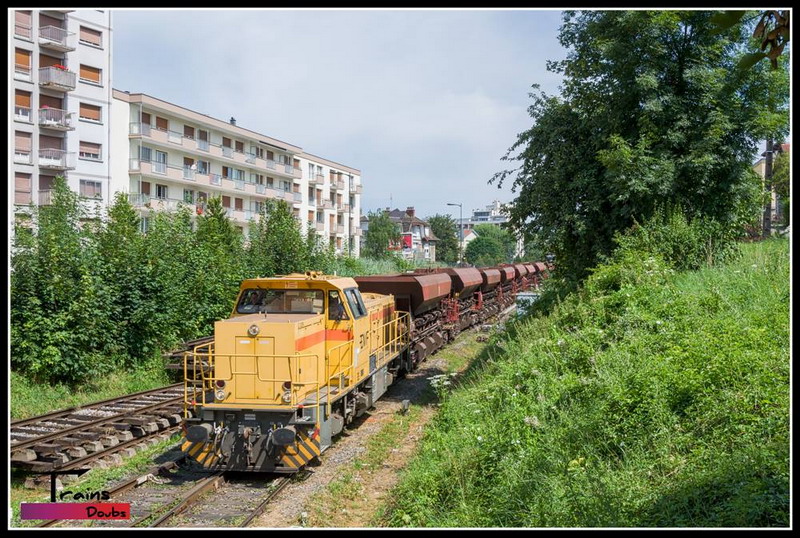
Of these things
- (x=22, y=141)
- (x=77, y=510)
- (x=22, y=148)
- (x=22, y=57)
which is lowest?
(x=77, y=510)

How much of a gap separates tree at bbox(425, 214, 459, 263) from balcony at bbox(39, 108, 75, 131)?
69033 mm

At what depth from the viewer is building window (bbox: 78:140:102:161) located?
33.9 meters

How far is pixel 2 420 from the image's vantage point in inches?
162

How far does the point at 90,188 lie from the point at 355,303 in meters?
27.9

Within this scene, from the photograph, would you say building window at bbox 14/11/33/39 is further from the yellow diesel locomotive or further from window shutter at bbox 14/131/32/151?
the yellow diesel locomotive

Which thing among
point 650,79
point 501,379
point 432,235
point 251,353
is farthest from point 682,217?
point 432,235

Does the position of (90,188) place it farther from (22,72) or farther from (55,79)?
(22,72)

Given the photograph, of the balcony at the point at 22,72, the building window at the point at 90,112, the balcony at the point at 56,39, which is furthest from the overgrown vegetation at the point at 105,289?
the building window at the point at 90,112

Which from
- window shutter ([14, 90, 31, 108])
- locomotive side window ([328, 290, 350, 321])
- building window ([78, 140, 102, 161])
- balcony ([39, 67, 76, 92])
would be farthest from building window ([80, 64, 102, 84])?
locomotive side window ([328, 290, 350, 321])

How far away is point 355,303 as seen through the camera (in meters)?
12.8

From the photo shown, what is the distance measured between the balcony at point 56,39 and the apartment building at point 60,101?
0.12 feet

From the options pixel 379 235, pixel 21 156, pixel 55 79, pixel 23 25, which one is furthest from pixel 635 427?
pixel 379 235

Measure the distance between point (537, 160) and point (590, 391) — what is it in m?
10.8

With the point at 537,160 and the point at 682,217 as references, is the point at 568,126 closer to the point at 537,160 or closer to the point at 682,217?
the point at 537,160
